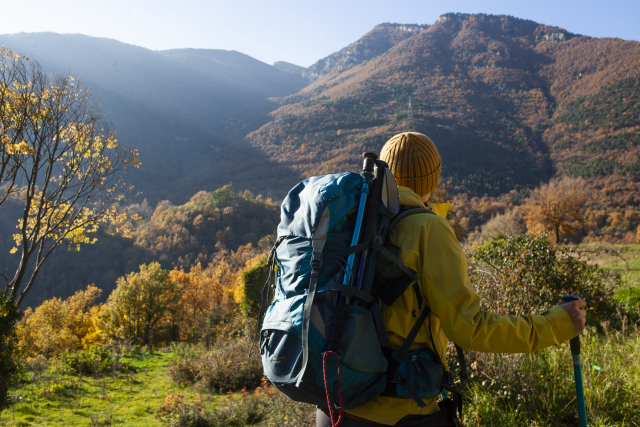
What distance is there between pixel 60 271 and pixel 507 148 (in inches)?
3778

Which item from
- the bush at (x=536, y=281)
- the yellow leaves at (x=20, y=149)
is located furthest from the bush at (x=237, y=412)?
the yellow leaves at (x=20, y=149)

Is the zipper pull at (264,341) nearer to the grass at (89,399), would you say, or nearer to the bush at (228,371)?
the grass at (89,399)

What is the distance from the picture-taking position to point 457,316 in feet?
3.85

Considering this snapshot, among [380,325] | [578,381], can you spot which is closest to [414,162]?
[380,325]

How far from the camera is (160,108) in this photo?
162 metres

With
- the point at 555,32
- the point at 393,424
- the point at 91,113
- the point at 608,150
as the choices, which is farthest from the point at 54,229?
the point at 555,32

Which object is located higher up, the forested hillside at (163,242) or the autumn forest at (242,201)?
the autumn forest at (242,201)

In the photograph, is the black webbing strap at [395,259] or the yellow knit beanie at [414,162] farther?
the yellow knit beanie at [414,162]

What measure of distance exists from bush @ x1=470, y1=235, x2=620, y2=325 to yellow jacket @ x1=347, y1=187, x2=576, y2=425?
10.4 feet

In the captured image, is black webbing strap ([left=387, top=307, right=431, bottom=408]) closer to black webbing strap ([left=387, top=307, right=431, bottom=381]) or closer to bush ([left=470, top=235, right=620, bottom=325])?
black webbing strap ([left=387, top=307, right=431, bottom=381])

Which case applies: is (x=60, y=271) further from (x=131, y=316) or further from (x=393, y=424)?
(x=393, y=424)

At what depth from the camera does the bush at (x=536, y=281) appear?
443cm

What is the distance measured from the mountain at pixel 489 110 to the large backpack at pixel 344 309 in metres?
62.1

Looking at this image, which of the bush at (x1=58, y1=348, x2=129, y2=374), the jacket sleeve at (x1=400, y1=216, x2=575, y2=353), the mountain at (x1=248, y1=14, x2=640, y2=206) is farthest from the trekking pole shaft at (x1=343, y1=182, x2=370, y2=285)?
the mountain at (x1=248, y1=14, x2=640, y2=206)
